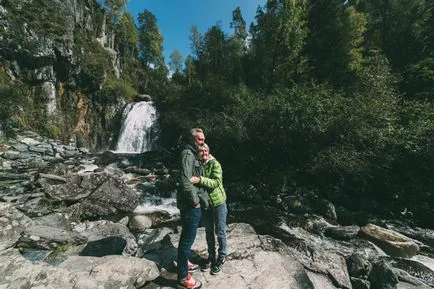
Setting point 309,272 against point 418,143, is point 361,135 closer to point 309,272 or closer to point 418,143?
point 418,143

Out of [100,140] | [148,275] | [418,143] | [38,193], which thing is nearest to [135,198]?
[38,193]

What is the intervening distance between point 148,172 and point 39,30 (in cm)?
2045

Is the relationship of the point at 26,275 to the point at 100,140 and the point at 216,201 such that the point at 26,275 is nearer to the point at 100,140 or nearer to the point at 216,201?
the point at 216,201

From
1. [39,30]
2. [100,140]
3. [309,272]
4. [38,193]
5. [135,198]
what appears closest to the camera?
[309,272]

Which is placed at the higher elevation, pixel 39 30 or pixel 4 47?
pixel 39 30

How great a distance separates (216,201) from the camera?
430cm

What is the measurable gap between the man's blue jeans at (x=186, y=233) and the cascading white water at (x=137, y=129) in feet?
80.3

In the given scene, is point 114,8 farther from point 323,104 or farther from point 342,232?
point 342,232

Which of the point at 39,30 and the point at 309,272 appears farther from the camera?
the point at 39,30

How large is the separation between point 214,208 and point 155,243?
3663 millimetres

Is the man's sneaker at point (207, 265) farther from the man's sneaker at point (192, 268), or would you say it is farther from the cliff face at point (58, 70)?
the cliff face at point (58, 70)

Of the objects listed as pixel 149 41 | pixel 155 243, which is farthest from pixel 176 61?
pixel 155 243

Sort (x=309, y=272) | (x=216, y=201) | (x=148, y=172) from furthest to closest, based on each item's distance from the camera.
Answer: (x=148, y=172) → (x=309, y=272) → (x=216, y=201)

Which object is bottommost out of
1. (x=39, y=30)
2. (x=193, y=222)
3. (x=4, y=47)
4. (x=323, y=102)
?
(x=193, y=222)
